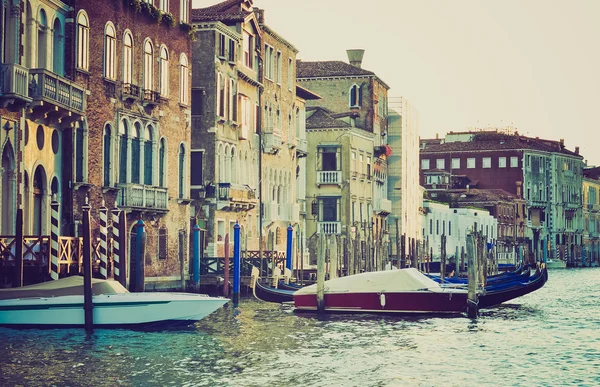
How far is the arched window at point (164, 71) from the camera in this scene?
107 ft

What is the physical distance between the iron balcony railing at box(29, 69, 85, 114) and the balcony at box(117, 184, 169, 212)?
12.0ft

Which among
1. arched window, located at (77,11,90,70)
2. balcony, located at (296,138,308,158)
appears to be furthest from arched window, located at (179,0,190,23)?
balcony, located at (296,138,308,158)

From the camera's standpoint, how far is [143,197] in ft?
102

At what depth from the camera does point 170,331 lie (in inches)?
932

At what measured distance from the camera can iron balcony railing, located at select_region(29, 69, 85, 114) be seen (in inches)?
956

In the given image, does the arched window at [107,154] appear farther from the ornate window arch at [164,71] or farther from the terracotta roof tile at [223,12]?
the terracotta roof tile at [223,12]

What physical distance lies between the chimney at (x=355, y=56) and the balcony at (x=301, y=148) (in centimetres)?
1294

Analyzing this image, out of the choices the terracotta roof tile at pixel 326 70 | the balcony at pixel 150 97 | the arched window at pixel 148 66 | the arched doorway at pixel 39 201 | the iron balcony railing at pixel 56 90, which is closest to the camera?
the iron balcony railing at pixel 56 90

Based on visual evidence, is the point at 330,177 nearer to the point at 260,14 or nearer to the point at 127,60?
the point at 260,14

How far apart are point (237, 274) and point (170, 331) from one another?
Result: 7421 millimetres

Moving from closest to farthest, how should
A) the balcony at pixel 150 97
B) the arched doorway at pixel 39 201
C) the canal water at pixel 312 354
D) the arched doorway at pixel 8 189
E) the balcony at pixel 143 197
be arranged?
1. the canal water at pixel 312 354
2. the arched doorway at pixel 8 189
3. the arched doorway at pixel 39 201
4. the balcony at pixel 143 197
5. the balcony at pixel 150 97

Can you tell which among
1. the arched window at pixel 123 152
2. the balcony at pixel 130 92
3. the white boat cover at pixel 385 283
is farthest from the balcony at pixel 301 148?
the white boat cover at pixel 385 283

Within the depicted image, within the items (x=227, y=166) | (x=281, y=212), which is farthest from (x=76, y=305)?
(x=281, y=212)

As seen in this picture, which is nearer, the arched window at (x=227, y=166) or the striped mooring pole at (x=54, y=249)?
the striped mooring pole at (x=54, y=249)
